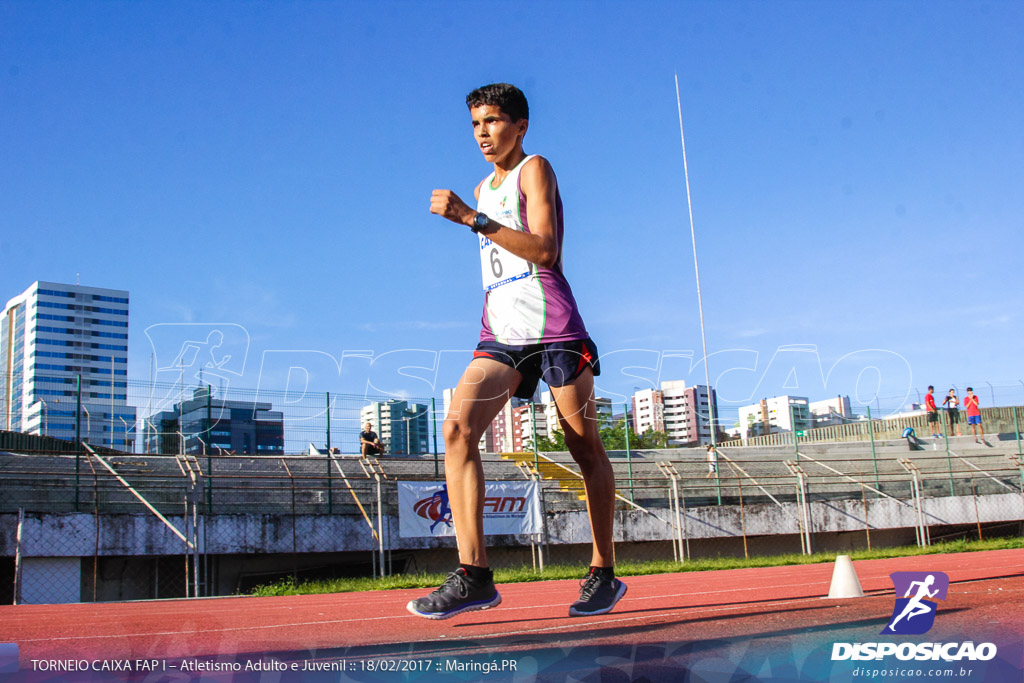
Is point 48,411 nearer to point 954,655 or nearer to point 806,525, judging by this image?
point 806,525

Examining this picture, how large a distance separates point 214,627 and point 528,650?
77.0 inches

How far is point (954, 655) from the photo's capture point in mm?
2877

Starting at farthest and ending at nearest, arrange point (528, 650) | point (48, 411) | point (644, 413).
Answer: point (644, 413) < point (48, 411) < point (528, 650)

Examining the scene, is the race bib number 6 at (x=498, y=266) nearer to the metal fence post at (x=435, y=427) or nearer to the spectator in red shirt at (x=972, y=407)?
the metal fence post at (x=435, y=427)

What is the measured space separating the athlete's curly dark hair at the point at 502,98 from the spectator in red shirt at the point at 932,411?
2899 cm

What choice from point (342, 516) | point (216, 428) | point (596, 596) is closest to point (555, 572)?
point (342, 516)

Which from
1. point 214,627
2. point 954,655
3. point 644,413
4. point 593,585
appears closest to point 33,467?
point 214,627

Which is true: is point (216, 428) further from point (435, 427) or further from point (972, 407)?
point (972, 407)

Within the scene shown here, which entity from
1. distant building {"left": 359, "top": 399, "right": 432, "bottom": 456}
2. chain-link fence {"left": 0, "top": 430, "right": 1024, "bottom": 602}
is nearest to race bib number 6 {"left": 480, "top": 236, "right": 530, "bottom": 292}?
chain-link fence {"left": 0, "top": 430, "right": 1024, "bottom": 602}

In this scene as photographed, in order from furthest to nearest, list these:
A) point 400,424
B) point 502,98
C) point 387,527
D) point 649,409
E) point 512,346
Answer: point 649,409 → point 400,424 → point 387,527 → point 502,98 → point 512,346

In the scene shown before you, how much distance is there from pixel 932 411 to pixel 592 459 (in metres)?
28.9

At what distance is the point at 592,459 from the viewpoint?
4.08 meters

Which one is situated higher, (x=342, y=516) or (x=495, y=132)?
(x=495, y=132)

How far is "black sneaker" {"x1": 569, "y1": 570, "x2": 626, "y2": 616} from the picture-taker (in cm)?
392
